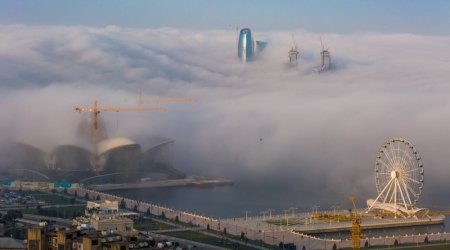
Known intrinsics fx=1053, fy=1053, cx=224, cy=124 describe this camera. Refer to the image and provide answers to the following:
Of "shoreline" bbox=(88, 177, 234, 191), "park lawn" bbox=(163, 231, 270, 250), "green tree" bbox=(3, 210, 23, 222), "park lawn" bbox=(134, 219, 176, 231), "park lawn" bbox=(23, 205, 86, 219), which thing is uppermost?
"shoreline" bbox=(88, 177, 234, 191)

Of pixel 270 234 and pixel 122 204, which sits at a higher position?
pixel 122 204

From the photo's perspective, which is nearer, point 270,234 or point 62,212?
point 270,234

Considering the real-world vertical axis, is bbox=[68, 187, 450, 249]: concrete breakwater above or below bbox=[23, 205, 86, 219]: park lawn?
below

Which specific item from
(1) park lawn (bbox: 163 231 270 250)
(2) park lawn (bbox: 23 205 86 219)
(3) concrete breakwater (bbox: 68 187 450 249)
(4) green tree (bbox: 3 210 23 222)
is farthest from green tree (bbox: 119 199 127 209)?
(1) park lawn (bbox: 163 231 270 250)

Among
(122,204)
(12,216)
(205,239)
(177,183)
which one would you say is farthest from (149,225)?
(177,183)

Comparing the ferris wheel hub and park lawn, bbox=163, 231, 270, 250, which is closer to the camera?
park lawn, bbox=163, 231, 270, 250

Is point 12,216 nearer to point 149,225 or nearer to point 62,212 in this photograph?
point 62,212

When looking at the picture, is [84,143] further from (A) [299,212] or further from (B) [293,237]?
(B) [293,237]

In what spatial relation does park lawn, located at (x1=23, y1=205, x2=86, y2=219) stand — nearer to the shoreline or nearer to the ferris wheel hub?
the ferris wheel hub

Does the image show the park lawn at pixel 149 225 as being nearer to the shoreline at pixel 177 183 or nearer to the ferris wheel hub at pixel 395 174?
the ferris wheel hub at pixel 395 174

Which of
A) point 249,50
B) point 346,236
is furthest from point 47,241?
point 249,50

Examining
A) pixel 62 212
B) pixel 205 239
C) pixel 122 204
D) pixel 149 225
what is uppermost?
pixel 122 204
